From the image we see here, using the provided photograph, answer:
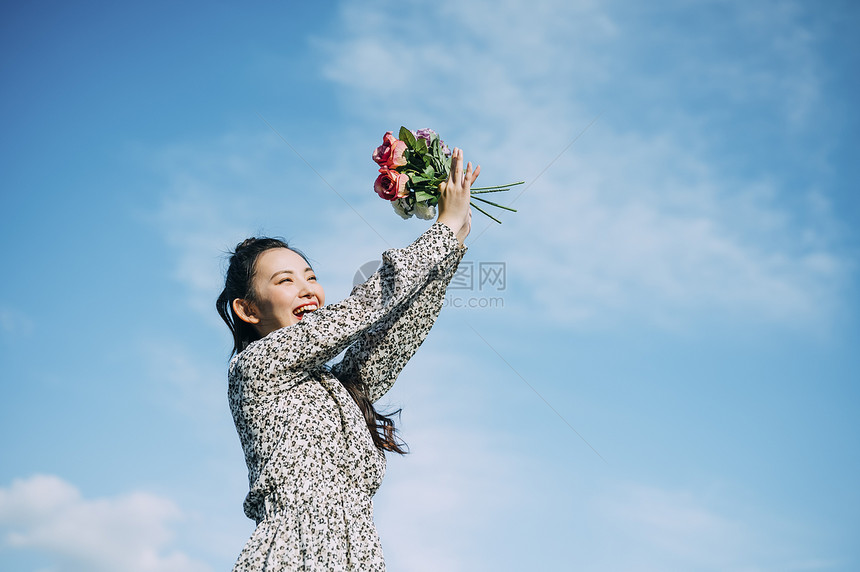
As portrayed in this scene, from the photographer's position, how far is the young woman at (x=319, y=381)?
9.36 ft

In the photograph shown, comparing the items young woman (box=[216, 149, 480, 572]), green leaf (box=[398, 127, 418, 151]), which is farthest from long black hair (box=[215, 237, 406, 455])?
green leaf (box=[398, 127, 418, 151])

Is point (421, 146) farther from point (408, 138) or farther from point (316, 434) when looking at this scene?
point (316, 434)

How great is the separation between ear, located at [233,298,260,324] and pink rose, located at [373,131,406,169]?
2.89 ft

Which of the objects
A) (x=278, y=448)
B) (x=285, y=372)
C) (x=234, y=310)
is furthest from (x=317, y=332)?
(x=234, y=310)

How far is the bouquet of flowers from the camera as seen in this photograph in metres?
3.62

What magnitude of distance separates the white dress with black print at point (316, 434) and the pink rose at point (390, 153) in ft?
1.54

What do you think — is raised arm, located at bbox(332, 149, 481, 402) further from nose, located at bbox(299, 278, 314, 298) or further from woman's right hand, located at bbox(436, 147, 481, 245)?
nose, located at bbox(299, 278, 314, 298)

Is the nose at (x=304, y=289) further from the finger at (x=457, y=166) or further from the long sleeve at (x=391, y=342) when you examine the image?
the finger at (x=457, y=166)

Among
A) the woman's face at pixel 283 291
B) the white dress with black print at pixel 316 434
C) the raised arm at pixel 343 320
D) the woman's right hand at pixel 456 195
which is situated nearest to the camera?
the white dress with black print at pixel 316 434

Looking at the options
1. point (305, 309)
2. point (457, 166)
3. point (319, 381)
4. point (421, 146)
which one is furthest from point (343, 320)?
point (421, 146)

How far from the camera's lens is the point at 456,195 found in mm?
3443

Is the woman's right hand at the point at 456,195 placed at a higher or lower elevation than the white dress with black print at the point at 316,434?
higher

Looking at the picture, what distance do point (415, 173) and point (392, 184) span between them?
12 cm

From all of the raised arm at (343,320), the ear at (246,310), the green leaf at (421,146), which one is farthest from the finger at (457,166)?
the ear at (246,310)
